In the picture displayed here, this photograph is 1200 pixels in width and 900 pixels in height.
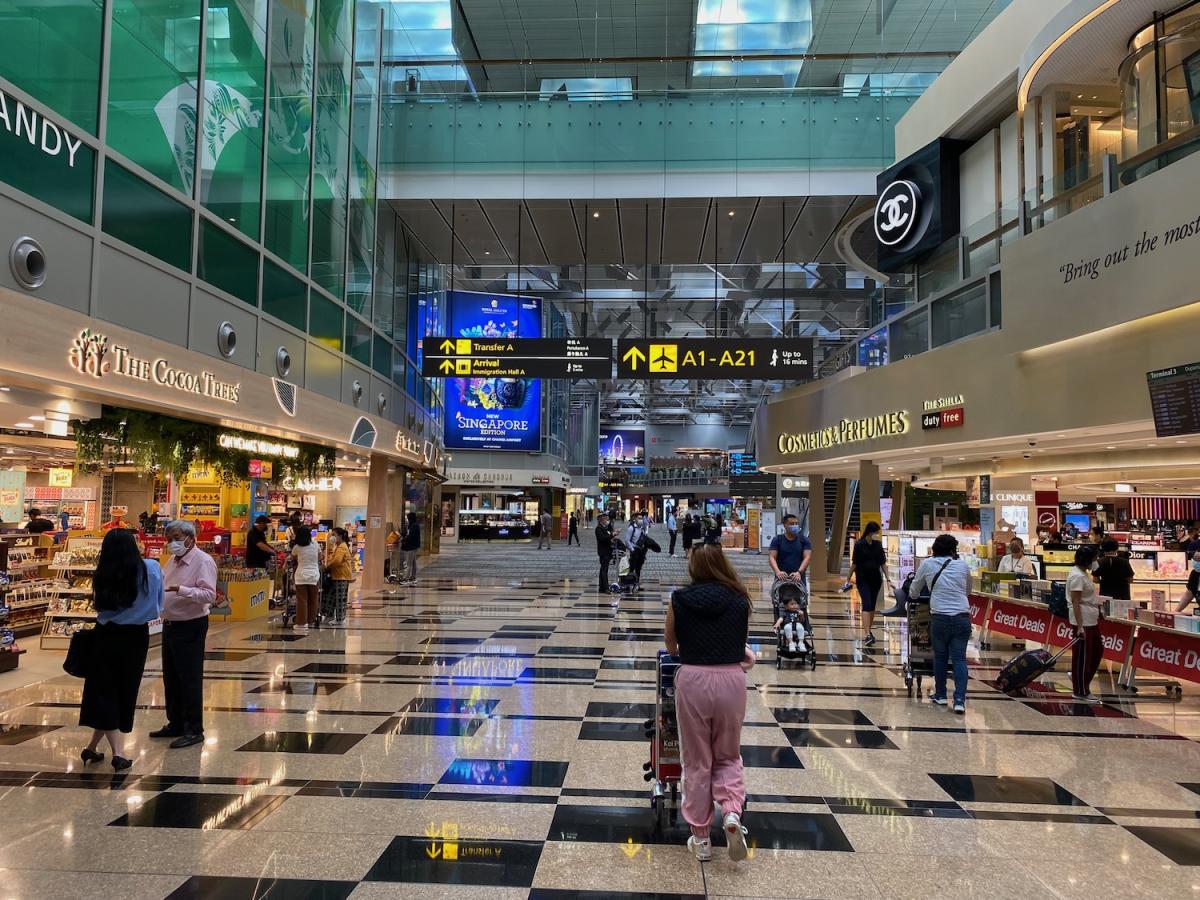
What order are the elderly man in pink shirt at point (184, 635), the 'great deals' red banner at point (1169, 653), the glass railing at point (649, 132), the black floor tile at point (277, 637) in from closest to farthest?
the elderly man in pink shirt at point (184, 635), the 'great deals' red banner at point (1169, 653), the black floor tile at point (277, 637), the glass railing at point (649, 132)

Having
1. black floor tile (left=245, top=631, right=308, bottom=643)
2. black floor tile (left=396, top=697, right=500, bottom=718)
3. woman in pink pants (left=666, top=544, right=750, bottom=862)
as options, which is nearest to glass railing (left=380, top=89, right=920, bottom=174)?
black floor tile (left=245, top=631, right=308, bottom=643)

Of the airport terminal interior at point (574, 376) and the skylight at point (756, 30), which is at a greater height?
the skylight at point (756, 30)

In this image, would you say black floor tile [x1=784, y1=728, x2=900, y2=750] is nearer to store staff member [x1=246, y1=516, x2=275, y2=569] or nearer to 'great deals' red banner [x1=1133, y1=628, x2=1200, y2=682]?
'great deals' red banner [x1=1133, y1=628, x2=1200, y2=682]

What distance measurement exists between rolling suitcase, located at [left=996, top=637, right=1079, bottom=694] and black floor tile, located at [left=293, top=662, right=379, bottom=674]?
6.08 metres

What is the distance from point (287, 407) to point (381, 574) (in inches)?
269

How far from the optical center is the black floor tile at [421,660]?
8.52 m

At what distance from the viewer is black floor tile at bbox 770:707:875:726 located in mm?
6426

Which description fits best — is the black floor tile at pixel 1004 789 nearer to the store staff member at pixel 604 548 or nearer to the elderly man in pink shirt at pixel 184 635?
the elderly man in pink shirt at pixel 184 635

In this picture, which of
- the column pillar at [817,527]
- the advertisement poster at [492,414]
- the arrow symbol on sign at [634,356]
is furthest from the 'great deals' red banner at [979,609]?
the advertisement poster at [492,414]

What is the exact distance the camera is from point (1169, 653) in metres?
7.62

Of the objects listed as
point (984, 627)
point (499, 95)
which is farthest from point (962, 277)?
point (499, 95)

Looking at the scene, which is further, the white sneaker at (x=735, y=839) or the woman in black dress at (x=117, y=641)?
the woman in black dress at (x=117, y=641)

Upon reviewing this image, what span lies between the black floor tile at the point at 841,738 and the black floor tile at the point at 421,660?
390 centimetres

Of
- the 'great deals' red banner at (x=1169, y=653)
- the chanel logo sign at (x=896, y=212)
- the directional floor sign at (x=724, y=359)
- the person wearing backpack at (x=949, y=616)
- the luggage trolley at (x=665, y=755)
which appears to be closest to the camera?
the luggage trolley at (x=665, y=755)
